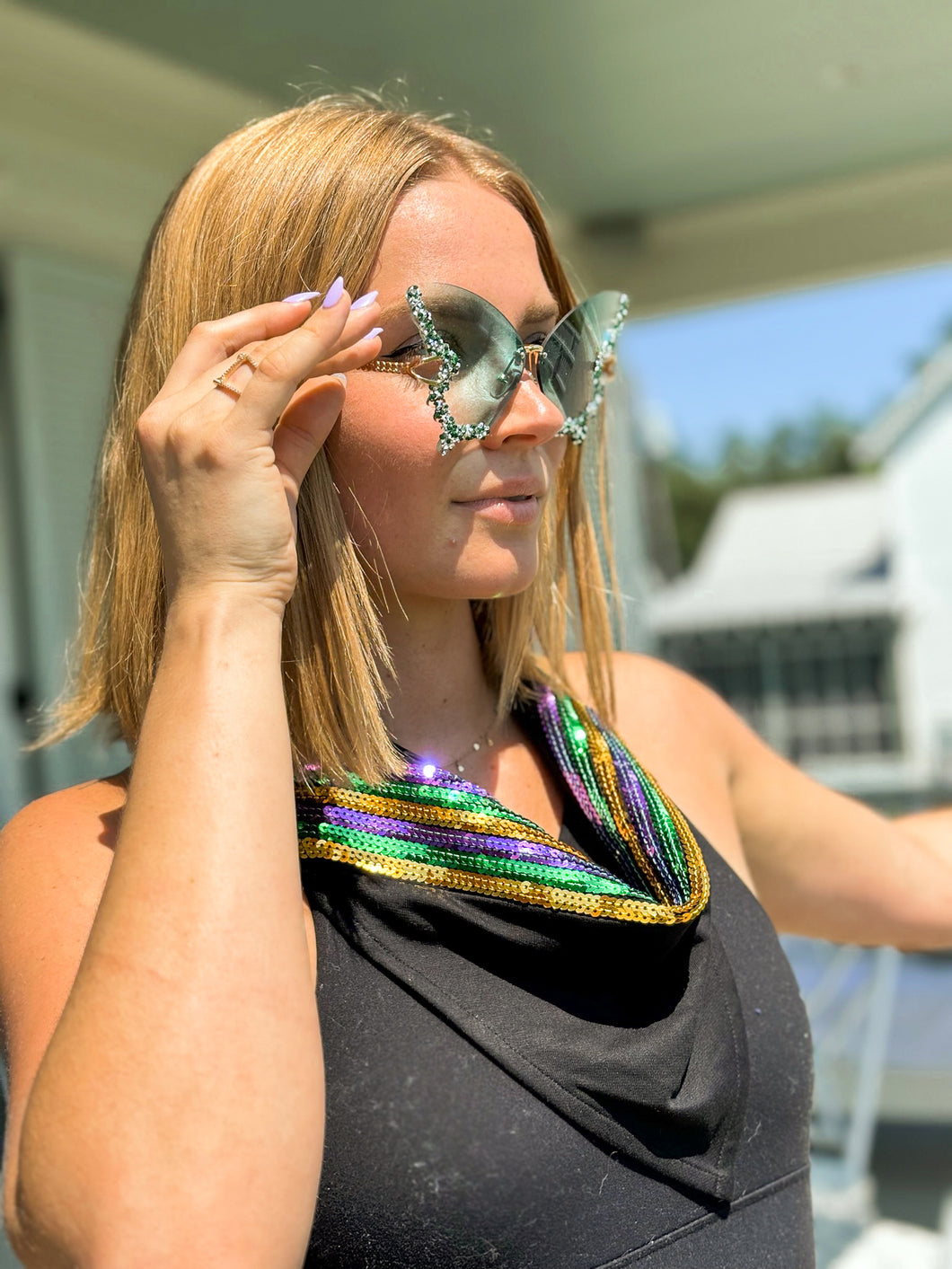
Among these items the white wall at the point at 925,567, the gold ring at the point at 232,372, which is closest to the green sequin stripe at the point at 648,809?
the gold ring at the point at 232,372

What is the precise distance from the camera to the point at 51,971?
3.14 ft

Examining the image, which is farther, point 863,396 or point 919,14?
point 863,396

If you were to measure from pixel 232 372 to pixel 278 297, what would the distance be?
0.51 ft

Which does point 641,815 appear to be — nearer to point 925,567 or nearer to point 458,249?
point 458,249

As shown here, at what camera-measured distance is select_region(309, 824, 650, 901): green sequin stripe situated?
3.60ft

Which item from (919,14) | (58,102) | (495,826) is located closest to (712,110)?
(919,14)

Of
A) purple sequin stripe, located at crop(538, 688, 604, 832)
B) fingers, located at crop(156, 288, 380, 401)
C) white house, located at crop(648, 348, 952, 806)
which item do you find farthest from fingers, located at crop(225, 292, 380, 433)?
white house, located at crop(648, 348, 952, 806)

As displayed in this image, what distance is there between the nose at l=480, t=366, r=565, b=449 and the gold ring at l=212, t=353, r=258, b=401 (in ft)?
0.74

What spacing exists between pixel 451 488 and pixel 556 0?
224cm

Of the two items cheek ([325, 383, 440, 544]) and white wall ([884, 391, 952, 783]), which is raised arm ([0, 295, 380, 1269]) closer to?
cheek ([325, 383, 440, 544])

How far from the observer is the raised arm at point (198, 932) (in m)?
0.84

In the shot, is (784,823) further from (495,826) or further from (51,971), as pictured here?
(51,971)

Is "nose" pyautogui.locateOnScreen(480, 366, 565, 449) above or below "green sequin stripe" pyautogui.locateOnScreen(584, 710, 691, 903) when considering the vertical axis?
above

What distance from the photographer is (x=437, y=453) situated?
1.11m
